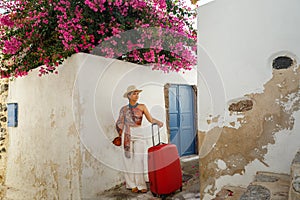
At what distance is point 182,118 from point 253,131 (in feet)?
12.0

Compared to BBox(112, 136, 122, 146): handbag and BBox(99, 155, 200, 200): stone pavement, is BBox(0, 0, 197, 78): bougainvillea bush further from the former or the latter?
BBox(99, 155, 200, 200): stone pavement

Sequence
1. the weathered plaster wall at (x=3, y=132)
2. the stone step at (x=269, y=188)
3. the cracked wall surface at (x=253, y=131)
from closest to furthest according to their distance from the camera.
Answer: the stone step at (x=269, y=188), the cracked wall surface at (x=253, y=131), the weathered plaster wall at (x=3, y=132)

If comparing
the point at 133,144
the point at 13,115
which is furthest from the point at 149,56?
the point at 13,115

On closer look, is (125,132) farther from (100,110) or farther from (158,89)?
(158,89)

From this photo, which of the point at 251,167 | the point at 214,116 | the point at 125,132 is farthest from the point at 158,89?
the point at 251,167

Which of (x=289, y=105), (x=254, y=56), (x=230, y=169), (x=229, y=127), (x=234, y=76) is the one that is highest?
(x=254, y=56)

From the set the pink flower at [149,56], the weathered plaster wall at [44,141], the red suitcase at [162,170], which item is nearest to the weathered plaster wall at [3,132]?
the weathered plaster wall at [44,141]

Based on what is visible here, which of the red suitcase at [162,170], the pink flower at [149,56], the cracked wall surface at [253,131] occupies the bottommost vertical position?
the red suitcase at [162,170]

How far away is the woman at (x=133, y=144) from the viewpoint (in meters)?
3.73

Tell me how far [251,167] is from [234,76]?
2.75 ft

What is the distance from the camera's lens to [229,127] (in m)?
2.27

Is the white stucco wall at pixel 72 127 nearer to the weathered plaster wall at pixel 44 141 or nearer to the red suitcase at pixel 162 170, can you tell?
the weathered plaster wall at pixel 44 141

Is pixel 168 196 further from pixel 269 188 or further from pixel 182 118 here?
pixel 182 118

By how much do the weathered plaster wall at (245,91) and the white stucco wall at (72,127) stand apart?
1.77 meters
